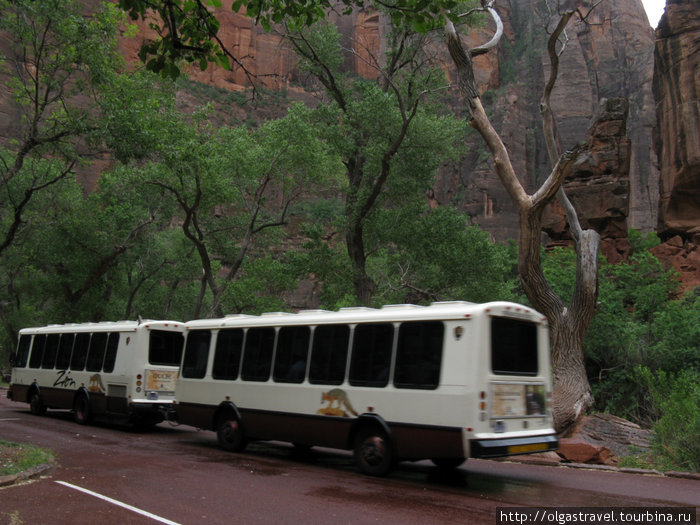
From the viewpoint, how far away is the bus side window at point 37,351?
1834 cm

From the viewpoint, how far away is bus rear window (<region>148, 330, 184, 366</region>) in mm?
14656

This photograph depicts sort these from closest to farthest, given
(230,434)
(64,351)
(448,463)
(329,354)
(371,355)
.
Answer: (371,355) < (448,463) < (329,354) < (230,434) < (64,351)

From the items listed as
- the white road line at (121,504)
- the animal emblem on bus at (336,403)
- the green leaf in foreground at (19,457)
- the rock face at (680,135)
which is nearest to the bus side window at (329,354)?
the animal emblem on bus at (336,403)

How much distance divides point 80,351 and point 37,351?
3147mm

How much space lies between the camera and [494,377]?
811 centimetres

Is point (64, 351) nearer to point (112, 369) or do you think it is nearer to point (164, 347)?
point (112, 369)

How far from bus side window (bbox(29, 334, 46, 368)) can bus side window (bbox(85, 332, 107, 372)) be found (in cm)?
323

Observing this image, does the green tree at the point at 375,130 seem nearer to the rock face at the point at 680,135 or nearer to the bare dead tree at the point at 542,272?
the bare dead tree at the point at 542,272

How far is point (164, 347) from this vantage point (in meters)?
14.9

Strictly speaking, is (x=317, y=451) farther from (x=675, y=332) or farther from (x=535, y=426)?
(x=675, y=332)

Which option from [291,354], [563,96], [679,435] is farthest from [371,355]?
[563,96]

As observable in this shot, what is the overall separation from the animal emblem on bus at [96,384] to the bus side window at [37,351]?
139 inches

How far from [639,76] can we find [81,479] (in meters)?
88.5

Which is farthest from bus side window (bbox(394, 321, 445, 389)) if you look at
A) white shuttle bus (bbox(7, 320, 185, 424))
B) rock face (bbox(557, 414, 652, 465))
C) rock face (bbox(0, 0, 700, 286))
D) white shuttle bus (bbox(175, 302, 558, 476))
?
rock face (bbox(0, 0, 700, 286))
